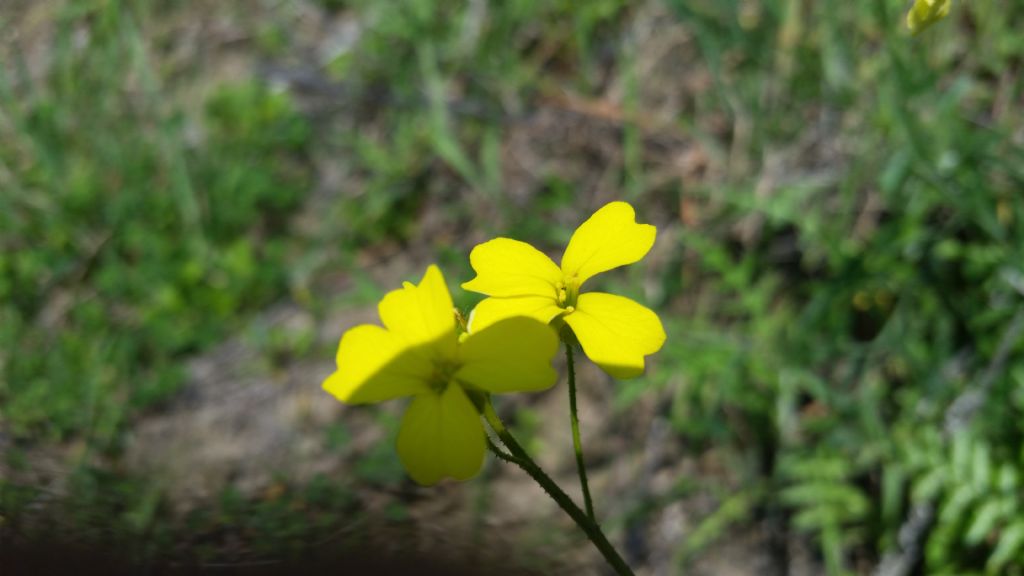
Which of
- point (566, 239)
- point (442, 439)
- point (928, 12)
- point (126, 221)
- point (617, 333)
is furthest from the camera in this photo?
point (126, 221)

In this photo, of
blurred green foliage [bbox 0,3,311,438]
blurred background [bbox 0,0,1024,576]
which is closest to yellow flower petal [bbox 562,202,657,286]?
blurred background [bbox 0,0,1024,576]

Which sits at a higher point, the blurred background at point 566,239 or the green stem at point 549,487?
the blurred background at point 566,239

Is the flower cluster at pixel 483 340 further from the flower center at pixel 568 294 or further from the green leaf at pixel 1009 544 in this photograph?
the green leaf at pixel 1009 544

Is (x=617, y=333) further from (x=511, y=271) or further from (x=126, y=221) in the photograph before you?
(x=126, y=221)

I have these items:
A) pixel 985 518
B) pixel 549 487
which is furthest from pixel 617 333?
pixel 985 518

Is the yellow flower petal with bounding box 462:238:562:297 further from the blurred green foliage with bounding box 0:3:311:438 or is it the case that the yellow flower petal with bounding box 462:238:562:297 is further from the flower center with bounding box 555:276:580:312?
the blurred green foliage with bounding box 0:3:311:438

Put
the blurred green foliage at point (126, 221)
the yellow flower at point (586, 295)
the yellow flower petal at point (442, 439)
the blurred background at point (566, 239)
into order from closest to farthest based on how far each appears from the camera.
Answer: the yellow flower petal at point (442, 439)
the yellow flower at point (586, 295)
the blurred background at point (566, 239)
the blurred green foliage at point (126, 221)

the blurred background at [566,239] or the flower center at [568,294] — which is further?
the blurred background at [566,239]

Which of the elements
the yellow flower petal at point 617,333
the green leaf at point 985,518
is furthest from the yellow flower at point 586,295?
the green leaf at point 985,518
